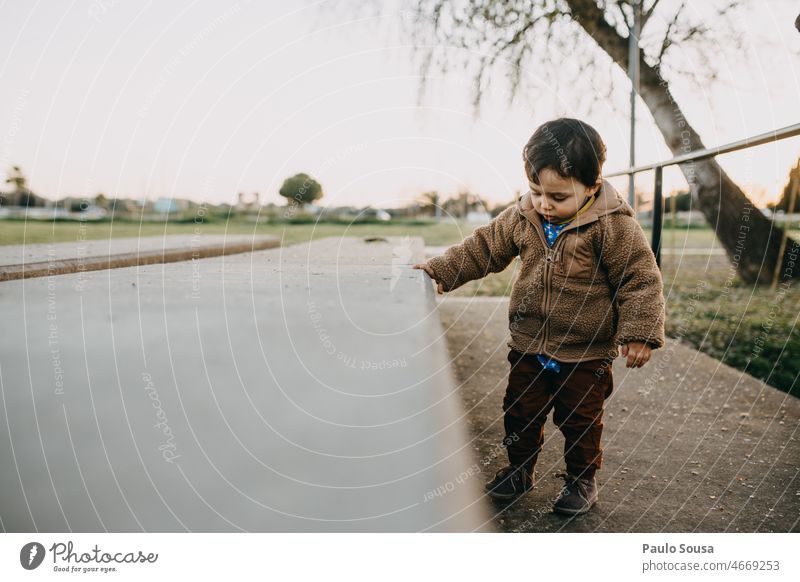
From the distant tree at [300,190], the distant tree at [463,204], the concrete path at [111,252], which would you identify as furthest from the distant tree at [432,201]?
the concrete path at [111,252]

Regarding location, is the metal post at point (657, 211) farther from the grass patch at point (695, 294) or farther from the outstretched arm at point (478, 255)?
the outstretched arm at point (478, 255)

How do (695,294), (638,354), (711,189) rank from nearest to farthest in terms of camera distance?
(638,354)
(711,189)
(695,294)

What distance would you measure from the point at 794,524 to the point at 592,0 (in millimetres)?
1931

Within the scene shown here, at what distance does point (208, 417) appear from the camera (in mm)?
1330

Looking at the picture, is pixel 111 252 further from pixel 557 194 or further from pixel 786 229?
pixel 786 229

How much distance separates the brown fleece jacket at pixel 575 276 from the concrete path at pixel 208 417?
0.97 feet

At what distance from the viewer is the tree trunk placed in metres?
2.59

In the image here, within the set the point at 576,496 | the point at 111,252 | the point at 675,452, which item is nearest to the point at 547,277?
the point at 576,496

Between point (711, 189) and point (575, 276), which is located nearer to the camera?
point (575, 276)

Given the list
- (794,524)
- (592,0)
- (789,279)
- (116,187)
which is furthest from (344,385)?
(789,279)

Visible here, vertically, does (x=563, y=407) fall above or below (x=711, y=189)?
below

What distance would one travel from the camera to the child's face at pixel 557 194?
1.37 m

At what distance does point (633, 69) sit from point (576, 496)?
164 cm
